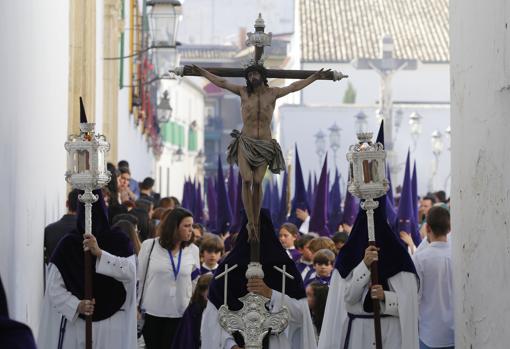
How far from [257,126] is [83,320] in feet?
5.89

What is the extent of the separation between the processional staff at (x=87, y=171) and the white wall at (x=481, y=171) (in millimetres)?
2335

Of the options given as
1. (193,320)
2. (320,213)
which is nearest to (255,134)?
(193,320)

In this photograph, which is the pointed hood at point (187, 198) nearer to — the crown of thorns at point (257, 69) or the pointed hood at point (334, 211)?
the pointed hood at point (334, 211)

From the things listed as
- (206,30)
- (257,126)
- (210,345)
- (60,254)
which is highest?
(206,30)

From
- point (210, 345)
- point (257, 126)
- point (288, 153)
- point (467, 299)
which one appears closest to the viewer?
point (257, 126)

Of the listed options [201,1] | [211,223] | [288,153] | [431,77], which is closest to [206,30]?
[201,1]

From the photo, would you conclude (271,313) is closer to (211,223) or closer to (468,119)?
(468,119)

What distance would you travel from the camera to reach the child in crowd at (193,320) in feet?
33.1

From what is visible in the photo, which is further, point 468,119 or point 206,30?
point 206,30

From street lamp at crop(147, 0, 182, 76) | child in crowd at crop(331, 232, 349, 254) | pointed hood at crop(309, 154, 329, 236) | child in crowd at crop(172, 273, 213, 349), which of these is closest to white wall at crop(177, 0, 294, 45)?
street lamp at crop(147, 0, 182, 76)

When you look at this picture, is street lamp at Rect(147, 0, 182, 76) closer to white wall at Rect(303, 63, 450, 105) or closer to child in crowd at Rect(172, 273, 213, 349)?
child in crowd at Rect(172, 273, 213, 349)

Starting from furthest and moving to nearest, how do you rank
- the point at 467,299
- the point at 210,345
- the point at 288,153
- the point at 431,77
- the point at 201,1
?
1. the point at 201,1
2. the point at 431,77
3. the point at 288,153
4. the point at 467,299
5. the point at 210,345

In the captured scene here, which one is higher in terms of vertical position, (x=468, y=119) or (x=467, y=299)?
(x=468, y=119)

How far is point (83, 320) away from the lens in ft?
27.7
